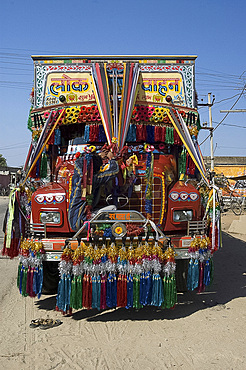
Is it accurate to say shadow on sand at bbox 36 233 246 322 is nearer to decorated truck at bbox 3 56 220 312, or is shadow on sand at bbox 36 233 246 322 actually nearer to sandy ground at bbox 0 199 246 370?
sandy ground at bbox 0 199 246 370

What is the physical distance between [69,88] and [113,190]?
2100 millimetres

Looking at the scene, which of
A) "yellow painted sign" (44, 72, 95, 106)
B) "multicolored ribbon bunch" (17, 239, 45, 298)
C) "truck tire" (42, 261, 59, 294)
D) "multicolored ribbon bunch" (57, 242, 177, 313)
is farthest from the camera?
"yellow painted sign" (44, 72, 95, 106)

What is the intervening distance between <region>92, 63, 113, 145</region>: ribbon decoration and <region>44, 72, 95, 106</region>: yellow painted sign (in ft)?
0.42

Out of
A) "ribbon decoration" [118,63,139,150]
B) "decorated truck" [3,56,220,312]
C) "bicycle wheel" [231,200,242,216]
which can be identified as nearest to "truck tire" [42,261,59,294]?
"decorated truck" [3,56,220,312]

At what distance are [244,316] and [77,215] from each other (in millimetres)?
2643

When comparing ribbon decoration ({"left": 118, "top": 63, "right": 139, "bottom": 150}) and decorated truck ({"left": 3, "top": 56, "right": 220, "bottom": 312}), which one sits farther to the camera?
ribbon decoration ({"left": 118, "top": 63, "right": 139, "bottom": 150})

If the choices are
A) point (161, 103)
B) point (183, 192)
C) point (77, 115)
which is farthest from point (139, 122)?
point (183, 192)

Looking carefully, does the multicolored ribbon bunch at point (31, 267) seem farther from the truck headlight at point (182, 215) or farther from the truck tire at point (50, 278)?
the truck headlight at point (182, 215)

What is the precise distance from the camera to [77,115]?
20.4ft

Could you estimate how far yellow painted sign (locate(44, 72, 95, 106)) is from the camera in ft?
20.7

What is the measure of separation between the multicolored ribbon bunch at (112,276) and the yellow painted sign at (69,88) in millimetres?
2694

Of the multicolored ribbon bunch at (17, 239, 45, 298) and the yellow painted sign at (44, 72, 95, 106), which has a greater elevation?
the yellow painted sign at (44, 72, 95, 106)

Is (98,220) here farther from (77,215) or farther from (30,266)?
(30,266)

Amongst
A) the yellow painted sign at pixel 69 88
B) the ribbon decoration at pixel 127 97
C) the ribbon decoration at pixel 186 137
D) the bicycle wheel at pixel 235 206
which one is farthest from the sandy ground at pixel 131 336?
the bicycle wheel at pixel 235 206
